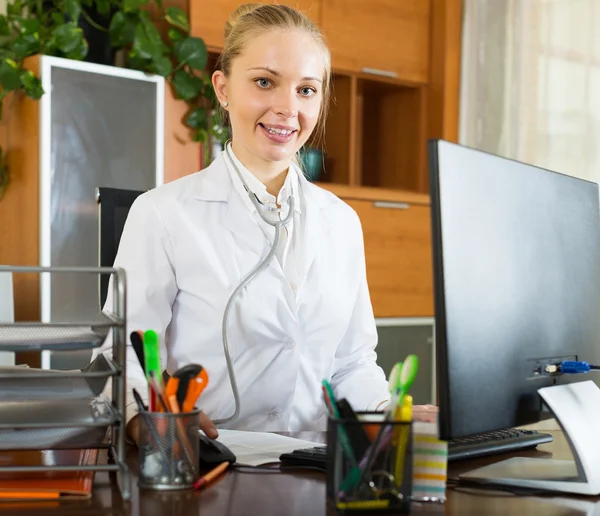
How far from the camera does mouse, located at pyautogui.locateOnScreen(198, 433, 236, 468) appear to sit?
1.08 meters

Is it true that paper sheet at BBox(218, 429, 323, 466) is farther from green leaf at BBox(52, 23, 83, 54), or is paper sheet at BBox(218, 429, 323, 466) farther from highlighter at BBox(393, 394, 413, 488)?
green leaf at BBox(52, 23, 83, 54)

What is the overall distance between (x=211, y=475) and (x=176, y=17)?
2407 mm

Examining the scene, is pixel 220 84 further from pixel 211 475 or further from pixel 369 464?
pixel 369 464

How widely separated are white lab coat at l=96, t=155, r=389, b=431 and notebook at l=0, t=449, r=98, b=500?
0.41 m

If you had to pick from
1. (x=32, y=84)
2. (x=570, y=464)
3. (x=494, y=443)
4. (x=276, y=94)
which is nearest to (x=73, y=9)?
(x=32, y=84)

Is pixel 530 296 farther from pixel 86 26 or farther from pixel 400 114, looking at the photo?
pixel 400 114

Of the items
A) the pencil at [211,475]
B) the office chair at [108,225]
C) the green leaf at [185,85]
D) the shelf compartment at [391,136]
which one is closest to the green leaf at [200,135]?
the green leaf at [185,85]

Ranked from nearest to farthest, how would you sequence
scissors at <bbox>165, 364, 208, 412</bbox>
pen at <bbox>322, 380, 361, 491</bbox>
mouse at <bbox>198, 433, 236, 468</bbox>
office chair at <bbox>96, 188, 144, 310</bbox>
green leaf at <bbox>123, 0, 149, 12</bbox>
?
pen at <bbox>322, 380, 361, 491</bbox>
scissors at <bbox>165, 364, 208, 412</bbox>
mouse at <bbox>198, 433, 236, 468</bbox>
office chair at <bbox>96, 188, 144, 310</bbox>
green leaf at <bbox>123, 0, 149, 12</bbox>

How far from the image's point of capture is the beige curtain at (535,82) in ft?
11.8

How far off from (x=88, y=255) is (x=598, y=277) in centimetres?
201

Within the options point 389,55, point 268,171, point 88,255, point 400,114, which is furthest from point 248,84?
point 400,114

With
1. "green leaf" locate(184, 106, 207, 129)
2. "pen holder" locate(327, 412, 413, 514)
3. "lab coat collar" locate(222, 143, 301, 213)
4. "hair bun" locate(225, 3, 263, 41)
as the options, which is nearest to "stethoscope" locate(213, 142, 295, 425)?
"lab coat collar" locate(222, 143, 301, 213)

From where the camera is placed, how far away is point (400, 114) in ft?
13.8

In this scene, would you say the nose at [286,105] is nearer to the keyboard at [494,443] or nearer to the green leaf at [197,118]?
the keyboard at [494,443]
